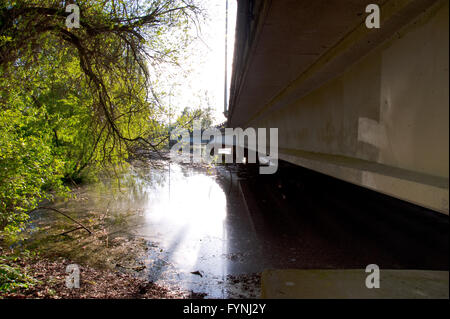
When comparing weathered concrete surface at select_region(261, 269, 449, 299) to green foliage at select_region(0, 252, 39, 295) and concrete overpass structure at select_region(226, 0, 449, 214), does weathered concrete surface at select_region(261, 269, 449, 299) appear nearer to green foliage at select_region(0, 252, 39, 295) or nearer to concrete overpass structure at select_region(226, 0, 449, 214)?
concrete overpass structure at select_region(226, 0, 449, 214)

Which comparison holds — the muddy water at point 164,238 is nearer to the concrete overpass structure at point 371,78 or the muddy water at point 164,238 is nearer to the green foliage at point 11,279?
the green foliage at point 11,279

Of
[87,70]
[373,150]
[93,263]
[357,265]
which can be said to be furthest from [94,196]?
[373,150]

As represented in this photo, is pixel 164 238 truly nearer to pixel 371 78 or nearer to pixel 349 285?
pixel 349 285

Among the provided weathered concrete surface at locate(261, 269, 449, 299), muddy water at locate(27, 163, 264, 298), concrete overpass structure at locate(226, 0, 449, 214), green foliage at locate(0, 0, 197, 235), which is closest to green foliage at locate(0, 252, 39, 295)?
green foliage at locate(0, 0, 197, 235)

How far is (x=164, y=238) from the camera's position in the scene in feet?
31.5

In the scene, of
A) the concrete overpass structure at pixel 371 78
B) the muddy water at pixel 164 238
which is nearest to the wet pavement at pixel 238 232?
the muddy water at pixel 164 238

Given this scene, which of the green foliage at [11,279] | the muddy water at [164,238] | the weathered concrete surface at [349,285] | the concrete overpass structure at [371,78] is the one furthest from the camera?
Answer: the muddy water at [164,238]

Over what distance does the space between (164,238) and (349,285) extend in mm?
7585

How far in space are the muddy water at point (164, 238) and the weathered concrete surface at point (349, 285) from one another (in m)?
3.42

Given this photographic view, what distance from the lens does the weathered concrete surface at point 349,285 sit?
2.63 m

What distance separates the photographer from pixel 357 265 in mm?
7965

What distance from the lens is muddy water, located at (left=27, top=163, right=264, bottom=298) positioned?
22.9 ft

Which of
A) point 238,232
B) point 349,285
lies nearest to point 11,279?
point 349,285

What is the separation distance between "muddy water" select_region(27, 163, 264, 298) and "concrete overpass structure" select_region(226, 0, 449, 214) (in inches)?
146
